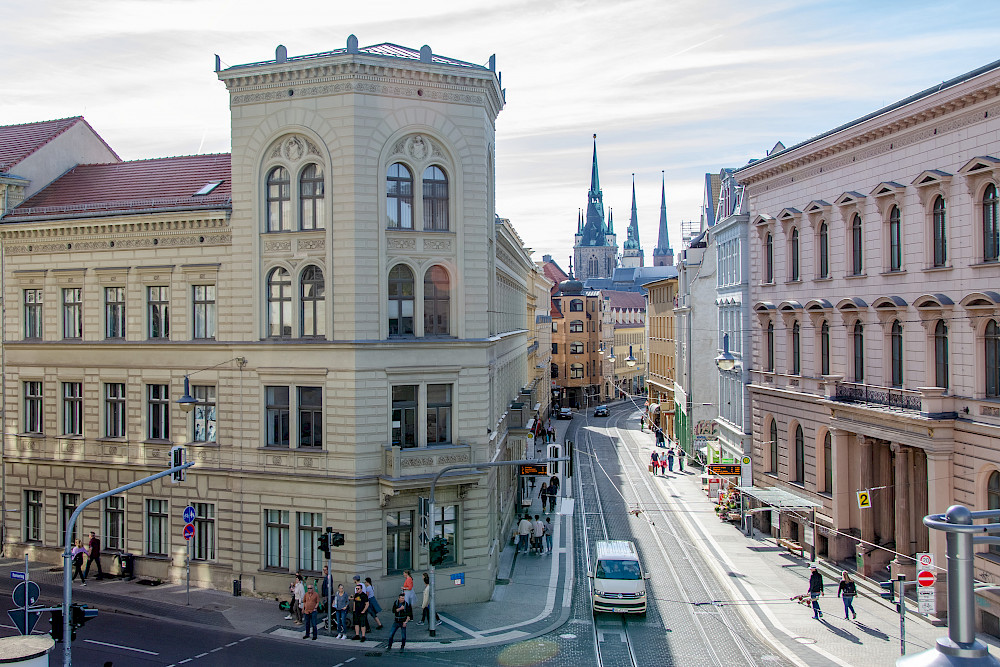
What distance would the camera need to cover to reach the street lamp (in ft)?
138

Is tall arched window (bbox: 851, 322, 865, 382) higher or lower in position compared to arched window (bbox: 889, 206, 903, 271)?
lower

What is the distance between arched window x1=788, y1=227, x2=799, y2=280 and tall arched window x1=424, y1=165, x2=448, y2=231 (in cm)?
1755

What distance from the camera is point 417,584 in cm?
2906

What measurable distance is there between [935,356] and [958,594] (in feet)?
83.3

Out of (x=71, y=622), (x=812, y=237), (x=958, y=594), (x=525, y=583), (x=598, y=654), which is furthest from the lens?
(x=812, y=237)

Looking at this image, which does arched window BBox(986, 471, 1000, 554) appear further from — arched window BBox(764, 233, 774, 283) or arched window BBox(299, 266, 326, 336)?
arched window BBox(299, 266, 326, 336)

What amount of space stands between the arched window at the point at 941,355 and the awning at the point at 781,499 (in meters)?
8.99

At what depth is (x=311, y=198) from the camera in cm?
2962

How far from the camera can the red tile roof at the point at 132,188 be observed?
3312 centimetres

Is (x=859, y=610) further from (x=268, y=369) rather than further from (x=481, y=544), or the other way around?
(x=268, y=369)

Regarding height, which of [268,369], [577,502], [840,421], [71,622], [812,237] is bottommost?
[577,502]

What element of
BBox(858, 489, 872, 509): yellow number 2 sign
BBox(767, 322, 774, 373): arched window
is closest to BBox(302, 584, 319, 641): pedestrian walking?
BBox(858, 489, 872, 509): yellow number 2 sign

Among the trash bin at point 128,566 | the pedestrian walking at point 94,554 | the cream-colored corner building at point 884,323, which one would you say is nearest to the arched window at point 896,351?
the cream-colored corner building at point 884,323

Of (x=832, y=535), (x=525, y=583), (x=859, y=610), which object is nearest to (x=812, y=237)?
(x=832, y=535)
